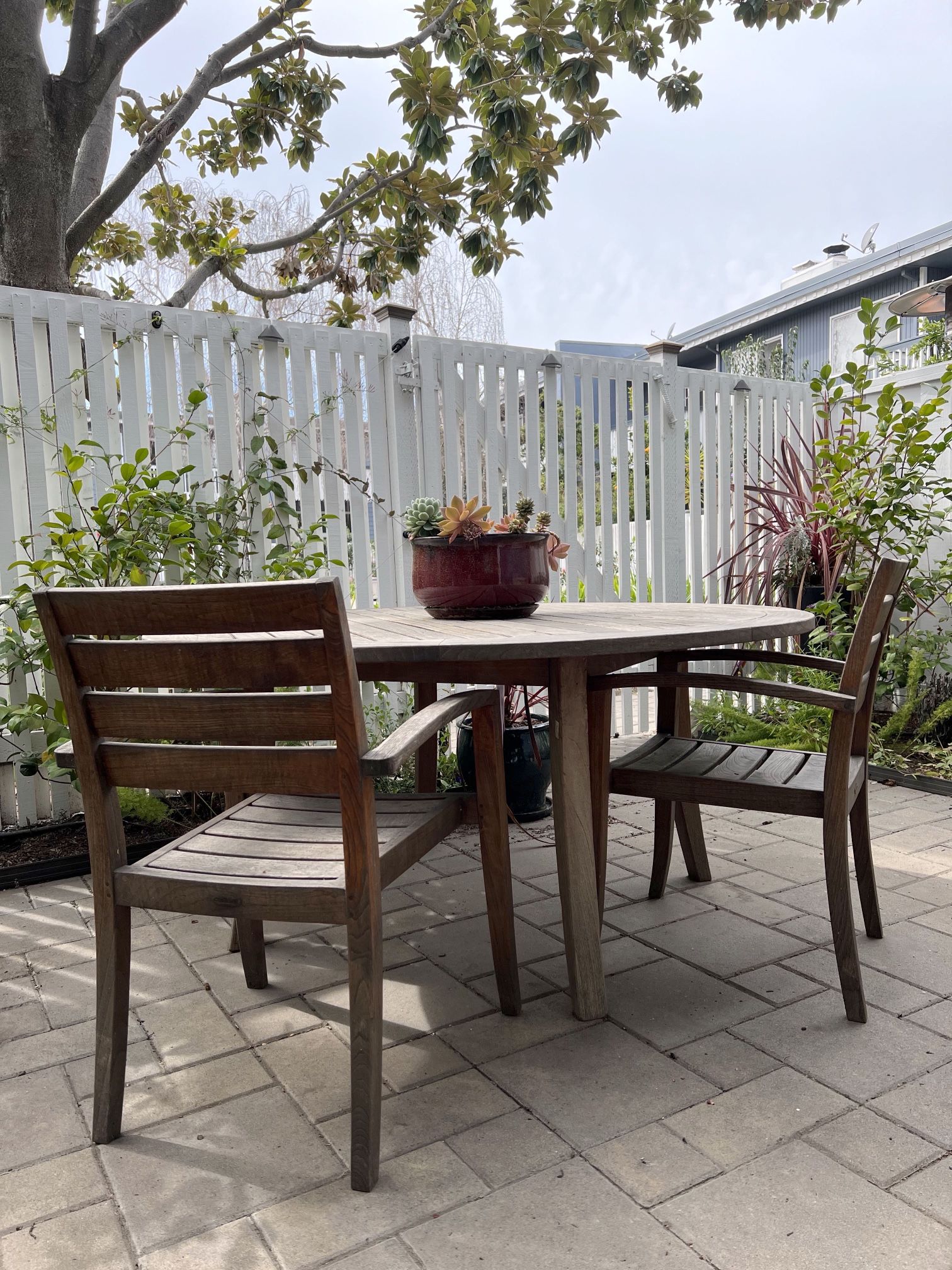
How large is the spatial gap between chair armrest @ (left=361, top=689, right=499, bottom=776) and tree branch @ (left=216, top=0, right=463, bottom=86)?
13.9ft

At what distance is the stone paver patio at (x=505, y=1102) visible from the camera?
1225 mm

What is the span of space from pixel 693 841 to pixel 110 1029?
1.62m

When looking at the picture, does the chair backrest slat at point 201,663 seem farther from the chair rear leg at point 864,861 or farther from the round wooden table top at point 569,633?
the chair rear leg at point 864,861

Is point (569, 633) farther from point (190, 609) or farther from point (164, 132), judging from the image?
point (164, 132)

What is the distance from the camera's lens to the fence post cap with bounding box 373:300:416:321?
3.48 m

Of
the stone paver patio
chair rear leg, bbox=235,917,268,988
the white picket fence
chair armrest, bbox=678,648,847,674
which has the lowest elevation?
the stone paver patio

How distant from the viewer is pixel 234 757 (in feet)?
4.44

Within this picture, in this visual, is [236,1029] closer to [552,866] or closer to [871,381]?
[552,866]

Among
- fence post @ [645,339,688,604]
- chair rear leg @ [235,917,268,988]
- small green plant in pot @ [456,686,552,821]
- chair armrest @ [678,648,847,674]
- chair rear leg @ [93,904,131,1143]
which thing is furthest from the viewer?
fence post @ [645,339,688,604]

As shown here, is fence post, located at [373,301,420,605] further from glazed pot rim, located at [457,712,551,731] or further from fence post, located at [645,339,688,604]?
fence post, located at [645,339,688,604]

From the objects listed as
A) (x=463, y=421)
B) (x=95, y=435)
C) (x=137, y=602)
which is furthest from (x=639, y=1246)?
(x=463, y=421)

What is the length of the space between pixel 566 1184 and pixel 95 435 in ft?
8.40

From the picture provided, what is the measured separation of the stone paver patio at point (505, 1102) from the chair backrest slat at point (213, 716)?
0.66 meters

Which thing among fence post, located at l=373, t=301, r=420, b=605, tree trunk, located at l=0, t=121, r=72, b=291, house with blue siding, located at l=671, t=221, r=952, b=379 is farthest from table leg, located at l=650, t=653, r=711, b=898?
house with blue siding, located at l=671, t=221, r=952, b=379
